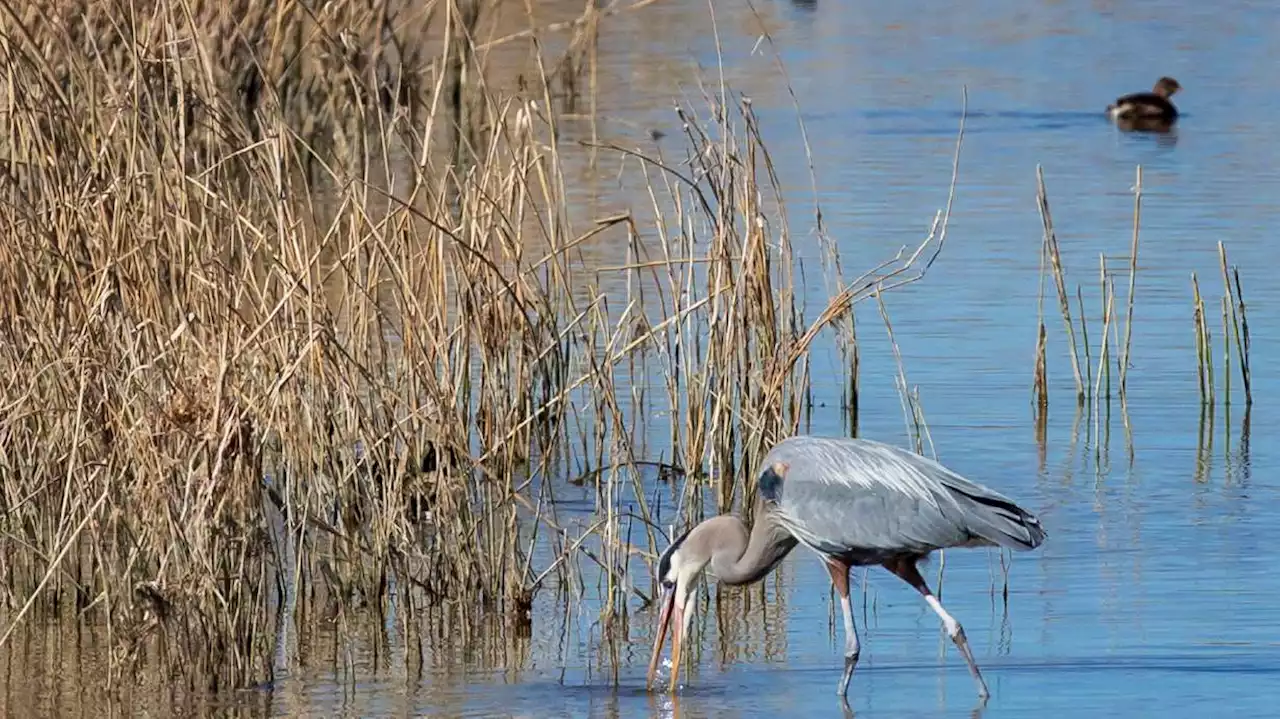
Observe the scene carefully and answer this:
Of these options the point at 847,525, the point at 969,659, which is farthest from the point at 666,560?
the point at 969,659

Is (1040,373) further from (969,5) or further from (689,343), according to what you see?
(969,5)

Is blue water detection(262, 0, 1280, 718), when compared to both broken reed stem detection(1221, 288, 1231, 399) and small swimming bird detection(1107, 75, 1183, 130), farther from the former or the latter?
small swimming bird detection(1107, 75, 1183, 130)

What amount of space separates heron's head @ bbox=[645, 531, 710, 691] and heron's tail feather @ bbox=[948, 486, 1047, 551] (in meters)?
0.68

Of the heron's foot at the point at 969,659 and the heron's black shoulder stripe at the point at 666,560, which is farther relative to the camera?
the heron's black shoulder stripe at the point at 666,560

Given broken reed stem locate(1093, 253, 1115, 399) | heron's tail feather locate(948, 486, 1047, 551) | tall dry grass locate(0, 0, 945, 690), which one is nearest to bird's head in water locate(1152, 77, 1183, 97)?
broken reed stem locate(1093, 253, 1115, 399)

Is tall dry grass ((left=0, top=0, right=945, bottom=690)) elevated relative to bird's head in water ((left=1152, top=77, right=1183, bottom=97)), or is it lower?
lower

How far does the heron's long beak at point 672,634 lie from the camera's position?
595cm

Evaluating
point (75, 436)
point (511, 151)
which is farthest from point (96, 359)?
point (511, 151)

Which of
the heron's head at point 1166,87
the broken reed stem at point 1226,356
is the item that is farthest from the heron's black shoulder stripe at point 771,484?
the heron's head at point 1166,87

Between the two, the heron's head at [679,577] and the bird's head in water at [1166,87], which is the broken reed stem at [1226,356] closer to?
the heron's head at [679,577]

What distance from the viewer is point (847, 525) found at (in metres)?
6.04

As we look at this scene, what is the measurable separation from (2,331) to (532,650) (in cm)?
160

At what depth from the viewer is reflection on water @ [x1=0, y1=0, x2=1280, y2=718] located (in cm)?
589

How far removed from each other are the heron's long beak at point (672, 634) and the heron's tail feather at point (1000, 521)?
0.77 m
